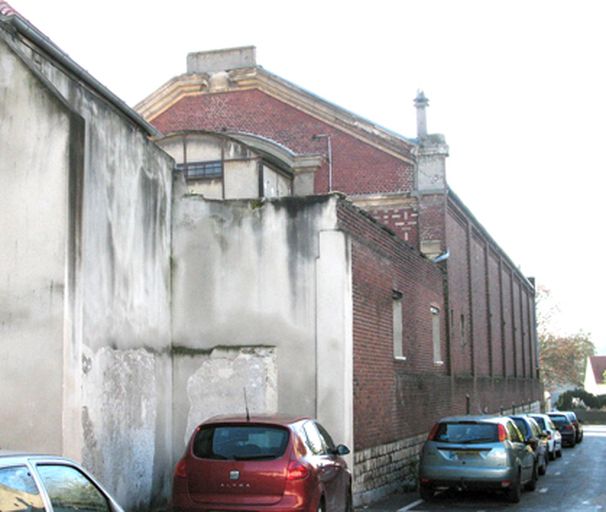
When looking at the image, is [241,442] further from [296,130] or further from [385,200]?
[296,130]

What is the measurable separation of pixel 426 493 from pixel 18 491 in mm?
11815

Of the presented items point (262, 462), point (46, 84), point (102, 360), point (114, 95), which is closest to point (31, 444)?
point (102, 360)

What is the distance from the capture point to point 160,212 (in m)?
14.5

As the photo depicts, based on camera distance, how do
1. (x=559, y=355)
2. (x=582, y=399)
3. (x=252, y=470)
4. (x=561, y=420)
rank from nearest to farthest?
(x=252, y=470)
(x=561, y=420)
(x=559, y=355)
(x=582, y=399)

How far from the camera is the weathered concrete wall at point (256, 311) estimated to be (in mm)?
14391

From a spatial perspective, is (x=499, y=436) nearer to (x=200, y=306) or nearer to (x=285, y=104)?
(x=200, y=306)

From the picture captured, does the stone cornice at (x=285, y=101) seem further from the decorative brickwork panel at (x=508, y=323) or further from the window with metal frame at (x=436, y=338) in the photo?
the decorative brickwork panel at (x=508, y=323)

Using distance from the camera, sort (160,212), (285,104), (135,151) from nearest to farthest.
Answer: (135,151)
(160,212)
(285,104)

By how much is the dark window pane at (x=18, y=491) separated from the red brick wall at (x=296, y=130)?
2169cm

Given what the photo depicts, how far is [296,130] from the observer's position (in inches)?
1079

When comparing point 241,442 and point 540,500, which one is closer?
point 241,442

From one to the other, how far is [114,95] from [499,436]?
8835 millimetres

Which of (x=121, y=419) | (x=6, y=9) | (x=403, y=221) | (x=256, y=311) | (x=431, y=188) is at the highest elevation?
(x=6, y=9)

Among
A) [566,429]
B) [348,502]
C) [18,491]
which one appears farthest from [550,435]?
[18,491]
